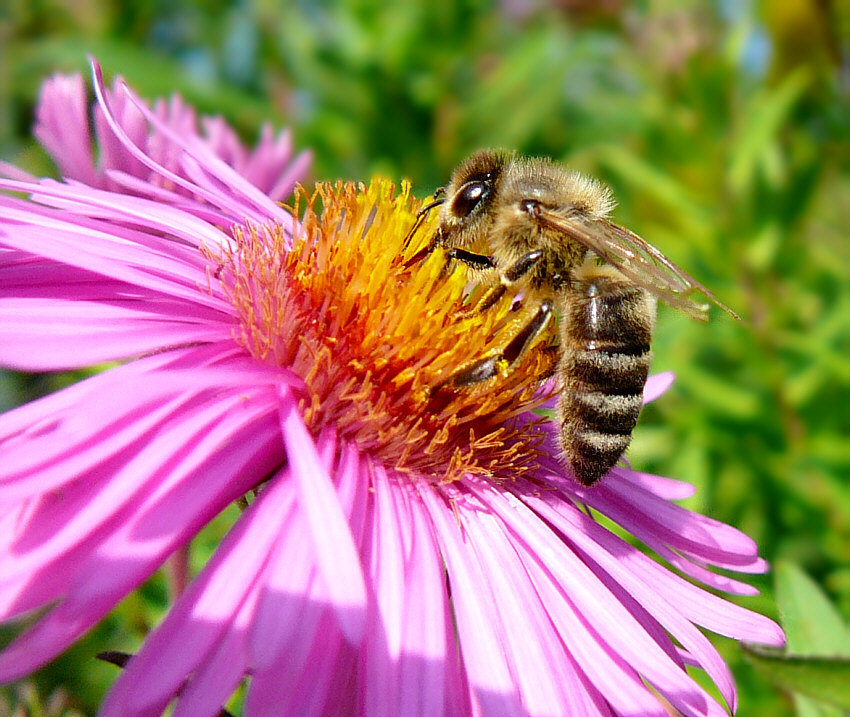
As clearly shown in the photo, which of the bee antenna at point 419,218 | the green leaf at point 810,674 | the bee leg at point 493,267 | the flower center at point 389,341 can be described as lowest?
the green leaf at point 810,674

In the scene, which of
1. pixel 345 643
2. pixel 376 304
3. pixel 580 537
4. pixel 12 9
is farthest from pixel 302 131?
pixel 345 643

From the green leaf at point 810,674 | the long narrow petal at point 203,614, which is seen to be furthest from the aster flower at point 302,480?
the green leaf at point 810,674

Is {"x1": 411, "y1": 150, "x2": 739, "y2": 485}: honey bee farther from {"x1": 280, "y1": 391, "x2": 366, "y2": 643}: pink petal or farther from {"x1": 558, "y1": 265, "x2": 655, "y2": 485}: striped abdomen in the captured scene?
{"x1": 280, "y1": 391, "x2": 366, "y2": 643}: pink petal

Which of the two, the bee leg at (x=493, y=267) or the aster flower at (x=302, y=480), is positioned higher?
the bee leg at (x=493, y=267)

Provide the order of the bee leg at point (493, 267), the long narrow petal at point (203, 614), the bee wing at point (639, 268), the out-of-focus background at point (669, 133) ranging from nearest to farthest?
the long narrow petal at point (203, 614) → the bee wing at point (639, 268) → the bee leg at point (493, 267) → the out-of-focus background at point (669, 133)

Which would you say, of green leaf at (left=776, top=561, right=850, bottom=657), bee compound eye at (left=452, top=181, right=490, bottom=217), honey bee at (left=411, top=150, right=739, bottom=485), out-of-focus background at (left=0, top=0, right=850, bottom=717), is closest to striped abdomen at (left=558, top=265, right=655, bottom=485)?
honey bee at (left=411, top=150, right=739, bottom=485)

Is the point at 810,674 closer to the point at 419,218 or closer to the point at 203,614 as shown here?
the point at 203,614

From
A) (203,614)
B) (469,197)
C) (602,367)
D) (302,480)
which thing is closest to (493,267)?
(469,197)

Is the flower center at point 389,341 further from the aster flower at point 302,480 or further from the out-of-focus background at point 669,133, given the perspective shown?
the out-of-focus background at point 669,133
